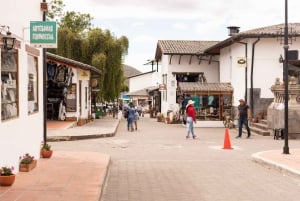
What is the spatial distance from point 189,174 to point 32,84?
13.6 ft

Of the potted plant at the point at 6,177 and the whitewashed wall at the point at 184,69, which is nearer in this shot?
the potted plant at the point at 6,177

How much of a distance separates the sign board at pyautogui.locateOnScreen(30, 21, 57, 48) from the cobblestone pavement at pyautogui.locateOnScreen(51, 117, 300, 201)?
3092 millimetres

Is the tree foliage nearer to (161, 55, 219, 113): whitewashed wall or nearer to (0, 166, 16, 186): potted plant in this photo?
(161, 55, 219, 113): whitewashed wall

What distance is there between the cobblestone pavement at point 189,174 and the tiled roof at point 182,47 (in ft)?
68.2

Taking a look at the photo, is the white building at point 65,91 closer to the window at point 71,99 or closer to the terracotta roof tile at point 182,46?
the window at point 71,99

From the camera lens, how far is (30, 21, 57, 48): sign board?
11195 mm

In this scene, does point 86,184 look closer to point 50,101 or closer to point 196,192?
point 196,192

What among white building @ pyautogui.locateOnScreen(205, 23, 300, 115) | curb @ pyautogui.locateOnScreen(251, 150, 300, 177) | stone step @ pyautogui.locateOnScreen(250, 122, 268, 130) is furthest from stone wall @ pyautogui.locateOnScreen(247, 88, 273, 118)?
curb @ pyautogui.locateOnScreen(251, 150, 300, 177)

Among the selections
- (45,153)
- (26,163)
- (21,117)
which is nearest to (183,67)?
(45,153)

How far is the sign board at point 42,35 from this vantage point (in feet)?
36.7

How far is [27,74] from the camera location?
39.3 ft

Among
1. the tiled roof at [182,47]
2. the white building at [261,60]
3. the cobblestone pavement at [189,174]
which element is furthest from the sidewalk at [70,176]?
the tiled roof at [182,47]

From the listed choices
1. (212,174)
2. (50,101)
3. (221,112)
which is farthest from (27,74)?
(221,112)

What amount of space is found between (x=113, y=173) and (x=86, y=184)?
2740 mm
